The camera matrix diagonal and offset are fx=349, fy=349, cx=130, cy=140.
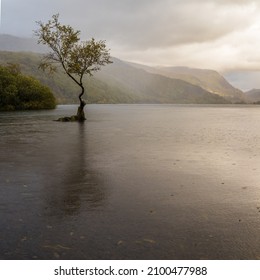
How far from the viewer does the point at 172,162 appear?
72.1 ft

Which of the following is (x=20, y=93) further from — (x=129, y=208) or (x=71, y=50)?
(x=129, y=208)

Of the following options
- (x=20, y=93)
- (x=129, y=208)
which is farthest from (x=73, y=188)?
(x=20, y=93)

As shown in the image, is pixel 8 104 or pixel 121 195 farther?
pixel 8 104

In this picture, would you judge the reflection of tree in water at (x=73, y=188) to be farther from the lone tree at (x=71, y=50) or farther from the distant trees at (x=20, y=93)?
the distant trees at (x=20, y=93)

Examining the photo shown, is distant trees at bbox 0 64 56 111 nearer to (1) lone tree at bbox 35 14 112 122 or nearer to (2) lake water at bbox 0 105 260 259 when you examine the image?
(1) lone tree at bbox 35 14 112 122

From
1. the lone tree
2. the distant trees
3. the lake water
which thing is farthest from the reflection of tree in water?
the distant trees

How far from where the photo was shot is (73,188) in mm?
15055

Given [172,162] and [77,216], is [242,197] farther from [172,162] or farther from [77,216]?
[172,162]

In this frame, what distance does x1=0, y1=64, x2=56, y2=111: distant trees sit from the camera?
346ft

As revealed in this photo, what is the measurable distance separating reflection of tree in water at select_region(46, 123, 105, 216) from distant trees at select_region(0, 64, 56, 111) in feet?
292

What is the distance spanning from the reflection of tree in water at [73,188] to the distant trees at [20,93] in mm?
88969
